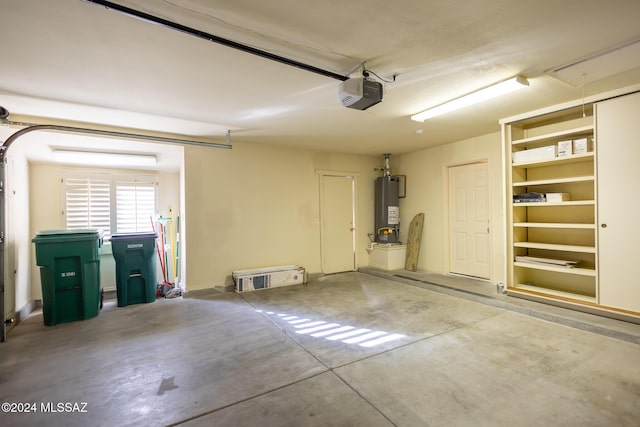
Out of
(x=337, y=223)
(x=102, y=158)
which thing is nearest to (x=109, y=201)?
(x=102, y=158)

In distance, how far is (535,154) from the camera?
3.74 m

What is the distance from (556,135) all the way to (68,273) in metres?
6.26

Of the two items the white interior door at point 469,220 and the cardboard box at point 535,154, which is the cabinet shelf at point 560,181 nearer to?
the cardboard box at point 535,154

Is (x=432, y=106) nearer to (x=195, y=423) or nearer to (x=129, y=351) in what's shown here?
(x=195, y=423)

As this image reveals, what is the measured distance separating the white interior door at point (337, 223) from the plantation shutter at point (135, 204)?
3319 millimetres

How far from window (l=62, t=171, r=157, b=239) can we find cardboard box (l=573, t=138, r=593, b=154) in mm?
6615

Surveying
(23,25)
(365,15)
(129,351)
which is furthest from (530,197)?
(23,25)

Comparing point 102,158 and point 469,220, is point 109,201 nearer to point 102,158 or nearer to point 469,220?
point 102,158

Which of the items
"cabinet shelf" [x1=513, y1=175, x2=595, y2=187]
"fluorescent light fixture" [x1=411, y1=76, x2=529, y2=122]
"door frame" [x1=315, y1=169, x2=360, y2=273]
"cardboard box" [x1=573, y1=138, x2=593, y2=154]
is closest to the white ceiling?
"fluorescent light fixture" [x1=411, y1=76, x2=529, y2=122]

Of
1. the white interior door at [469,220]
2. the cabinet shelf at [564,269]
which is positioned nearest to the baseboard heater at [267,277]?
the white interior door at [469,220]

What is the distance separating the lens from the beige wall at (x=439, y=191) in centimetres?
468

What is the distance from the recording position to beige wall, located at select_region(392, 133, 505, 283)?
15.4ft

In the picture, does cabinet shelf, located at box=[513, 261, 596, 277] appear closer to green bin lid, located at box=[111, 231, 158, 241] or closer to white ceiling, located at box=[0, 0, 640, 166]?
white ceiling, located at box=[0, 0, 640, 166]

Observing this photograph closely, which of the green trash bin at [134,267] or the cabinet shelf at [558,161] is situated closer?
the cabinet shelf at [558,161]
